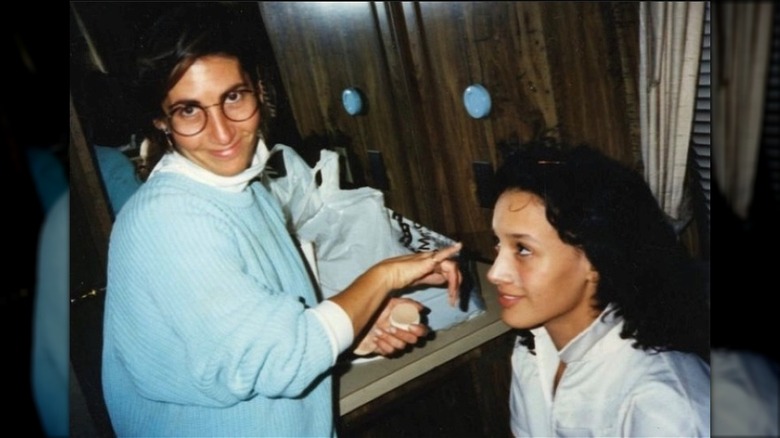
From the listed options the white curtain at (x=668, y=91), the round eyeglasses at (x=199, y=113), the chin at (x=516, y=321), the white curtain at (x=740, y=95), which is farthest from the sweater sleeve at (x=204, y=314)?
the white curtain at (x=740, y=95)

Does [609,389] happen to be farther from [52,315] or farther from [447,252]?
[52,315]

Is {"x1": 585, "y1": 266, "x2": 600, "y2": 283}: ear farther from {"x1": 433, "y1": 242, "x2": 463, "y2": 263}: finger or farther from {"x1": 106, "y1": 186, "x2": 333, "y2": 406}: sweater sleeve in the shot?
{"x1": 106, "y1": 186, "x2": 333, "y2": 406}: sweater sleeve

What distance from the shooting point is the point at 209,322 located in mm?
656

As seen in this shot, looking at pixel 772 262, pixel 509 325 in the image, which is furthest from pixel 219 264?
pixel 772 262

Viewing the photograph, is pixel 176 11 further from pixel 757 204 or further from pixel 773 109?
pixel 773 109

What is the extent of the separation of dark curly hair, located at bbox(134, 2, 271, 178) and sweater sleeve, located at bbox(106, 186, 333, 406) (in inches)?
5.0

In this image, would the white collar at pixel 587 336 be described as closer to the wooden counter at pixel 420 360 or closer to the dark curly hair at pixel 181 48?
the wooden counter at pixel 420 360

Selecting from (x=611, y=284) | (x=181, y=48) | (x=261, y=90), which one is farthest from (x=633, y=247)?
(x=181, y=48)

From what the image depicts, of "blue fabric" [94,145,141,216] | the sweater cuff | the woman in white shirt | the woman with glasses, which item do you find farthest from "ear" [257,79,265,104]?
the woman in white shirt

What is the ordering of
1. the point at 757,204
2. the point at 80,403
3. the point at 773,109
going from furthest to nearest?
the point at 773,109 < the point at 757,204 < the point at 80,403

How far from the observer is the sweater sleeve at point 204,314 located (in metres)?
0.65

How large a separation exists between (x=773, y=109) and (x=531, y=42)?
40.3 inches

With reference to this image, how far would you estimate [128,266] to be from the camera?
0.70m

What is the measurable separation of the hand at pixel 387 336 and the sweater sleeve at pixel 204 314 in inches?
4.8
